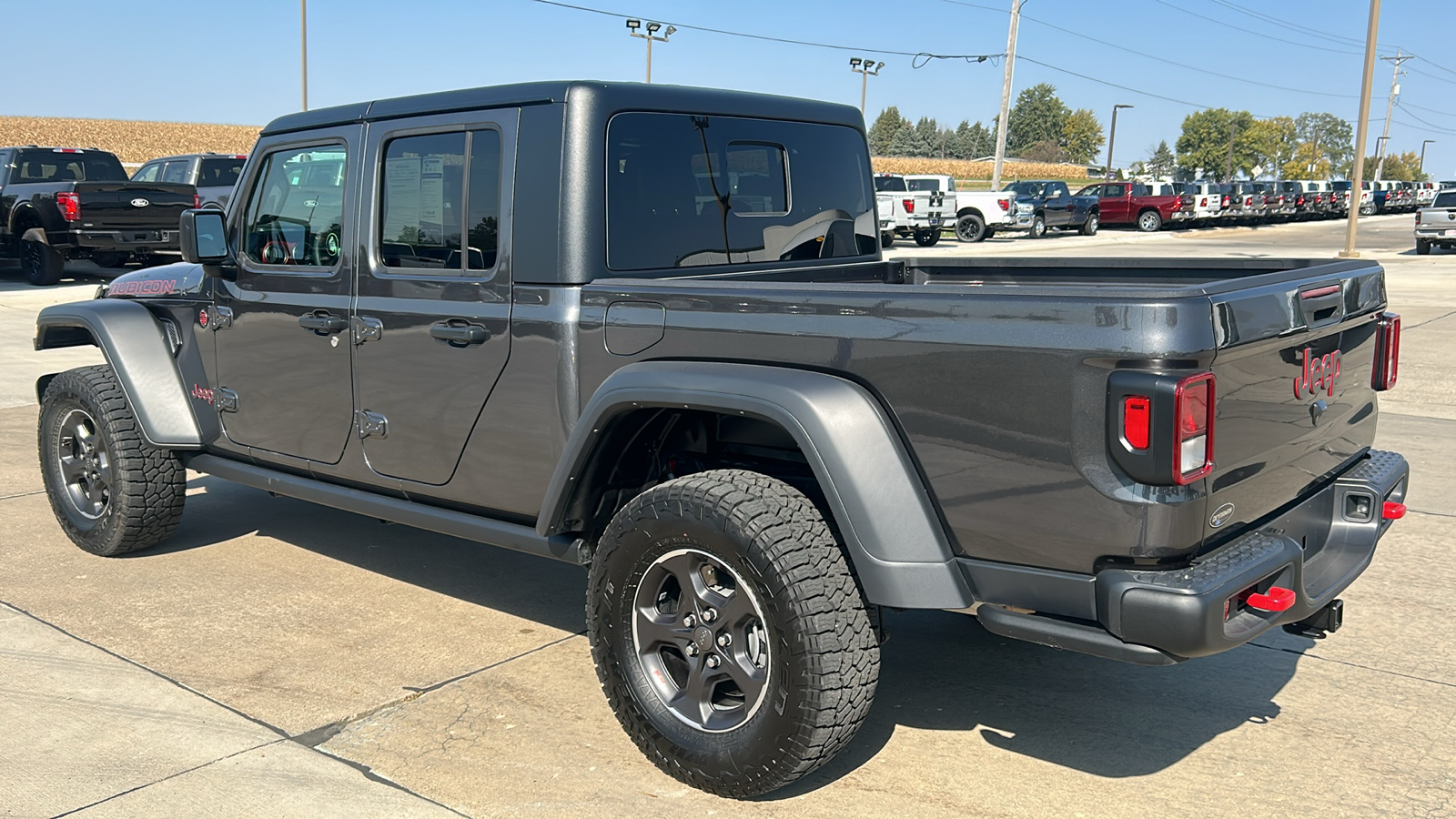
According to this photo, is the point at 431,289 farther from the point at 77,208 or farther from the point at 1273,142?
the point at 1273,142

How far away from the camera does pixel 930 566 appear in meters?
3.02

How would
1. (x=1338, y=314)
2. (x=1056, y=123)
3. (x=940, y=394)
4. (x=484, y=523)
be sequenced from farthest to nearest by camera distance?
(x=1056, y=123), (x=484, y=523), (x=1338, y=314), (x=940, y=394)

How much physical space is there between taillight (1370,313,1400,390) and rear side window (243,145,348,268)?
3446 millimetres

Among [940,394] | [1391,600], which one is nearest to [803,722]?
[940,394]

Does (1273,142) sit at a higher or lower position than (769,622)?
higher

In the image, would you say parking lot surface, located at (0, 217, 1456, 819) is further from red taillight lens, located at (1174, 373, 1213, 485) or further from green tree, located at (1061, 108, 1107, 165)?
green tree, located at (1061, 108, 1107, 165)

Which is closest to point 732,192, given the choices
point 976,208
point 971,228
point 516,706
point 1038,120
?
point 516,706

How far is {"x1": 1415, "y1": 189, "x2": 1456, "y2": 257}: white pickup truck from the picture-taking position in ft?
95.7

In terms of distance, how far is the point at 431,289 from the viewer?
4.04 meters

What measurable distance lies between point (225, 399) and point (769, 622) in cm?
289

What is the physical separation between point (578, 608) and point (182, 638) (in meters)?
1.44

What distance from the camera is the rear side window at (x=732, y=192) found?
3824 mm

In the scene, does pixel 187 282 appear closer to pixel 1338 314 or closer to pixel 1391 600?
pixel 1338 314

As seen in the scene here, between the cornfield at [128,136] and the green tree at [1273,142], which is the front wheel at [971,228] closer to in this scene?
the cornfield at [128,136]
